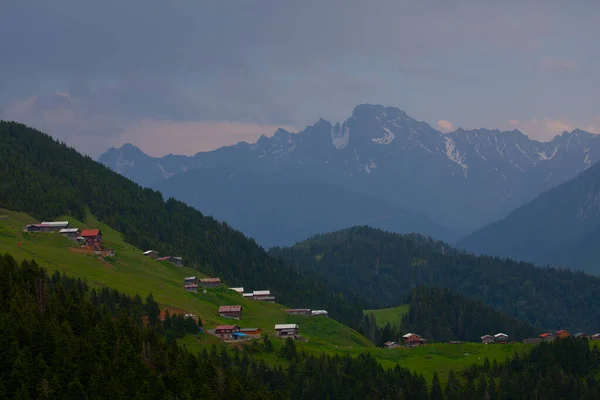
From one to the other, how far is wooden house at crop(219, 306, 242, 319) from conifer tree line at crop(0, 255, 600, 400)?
1119 inches

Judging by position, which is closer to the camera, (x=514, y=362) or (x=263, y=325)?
(x=514, y=362)

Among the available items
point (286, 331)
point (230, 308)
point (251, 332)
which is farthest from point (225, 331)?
point (230, 308)

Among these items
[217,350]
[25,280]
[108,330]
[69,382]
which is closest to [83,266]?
[217,350]

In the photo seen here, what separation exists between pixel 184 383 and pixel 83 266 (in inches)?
3671

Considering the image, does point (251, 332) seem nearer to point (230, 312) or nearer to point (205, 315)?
point (205, 315)

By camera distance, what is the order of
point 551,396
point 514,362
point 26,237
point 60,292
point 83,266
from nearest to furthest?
point 60,292, point 551,396, point 514,362, point 83,266, point 26,237

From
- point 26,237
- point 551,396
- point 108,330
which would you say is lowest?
point 551,396

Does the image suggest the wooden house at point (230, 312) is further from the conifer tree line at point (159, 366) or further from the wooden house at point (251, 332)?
the conifer tree line at point (159, 366)

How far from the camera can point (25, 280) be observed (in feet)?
352

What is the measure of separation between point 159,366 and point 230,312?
3447 inches

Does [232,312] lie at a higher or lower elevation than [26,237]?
lower

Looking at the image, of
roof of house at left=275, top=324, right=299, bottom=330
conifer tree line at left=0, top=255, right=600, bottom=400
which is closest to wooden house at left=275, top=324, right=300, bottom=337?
roof of house at left=275, top=324, right=299, bottom=330

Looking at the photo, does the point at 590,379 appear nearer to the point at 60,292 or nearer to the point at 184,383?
the point at 184,383

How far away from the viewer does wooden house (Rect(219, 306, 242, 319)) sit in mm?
184750
